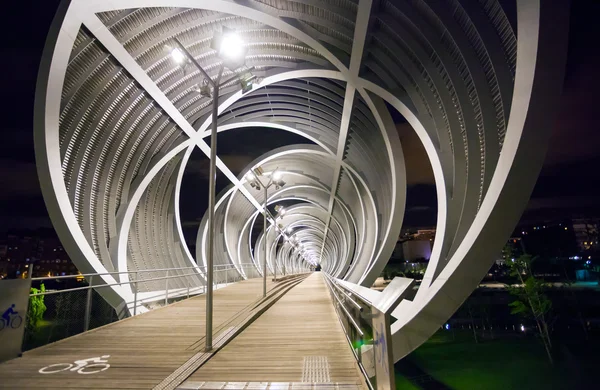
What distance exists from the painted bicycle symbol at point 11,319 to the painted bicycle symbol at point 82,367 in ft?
3.13

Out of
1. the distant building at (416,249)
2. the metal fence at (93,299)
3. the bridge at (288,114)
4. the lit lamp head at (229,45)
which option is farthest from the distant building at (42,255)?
the lit lamp head at (229,45)

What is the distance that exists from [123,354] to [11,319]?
1647mm

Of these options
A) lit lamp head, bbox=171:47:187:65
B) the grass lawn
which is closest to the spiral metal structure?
lit lamp head, bbox=171:47:187:65

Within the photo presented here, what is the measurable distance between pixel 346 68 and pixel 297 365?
10740mm

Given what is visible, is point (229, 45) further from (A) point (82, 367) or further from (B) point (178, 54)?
(A) point (82, 367)

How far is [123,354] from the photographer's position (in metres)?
5.10

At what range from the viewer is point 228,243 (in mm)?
29547

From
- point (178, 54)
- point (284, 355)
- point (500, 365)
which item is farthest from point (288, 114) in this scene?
point (500, 365)

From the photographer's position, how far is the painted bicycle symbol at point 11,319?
4.70 metres

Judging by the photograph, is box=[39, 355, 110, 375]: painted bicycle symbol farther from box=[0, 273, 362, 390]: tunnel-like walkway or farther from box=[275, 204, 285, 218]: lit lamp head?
box=[275, 204, 285, 218]: lit lamp head

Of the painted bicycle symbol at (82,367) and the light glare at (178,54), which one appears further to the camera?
the light glare at (178,54)

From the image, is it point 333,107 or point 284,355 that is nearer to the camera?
point 284,355

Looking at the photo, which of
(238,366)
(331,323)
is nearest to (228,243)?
(331,323)

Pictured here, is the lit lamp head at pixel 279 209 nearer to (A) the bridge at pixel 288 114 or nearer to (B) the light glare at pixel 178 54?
(A) the bridge at pixel 288 114
